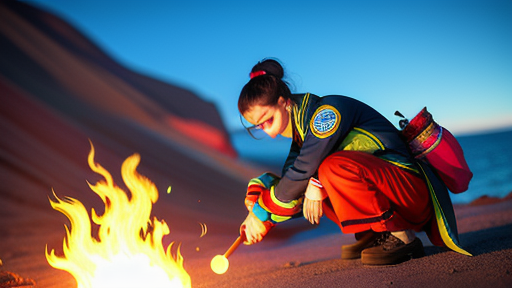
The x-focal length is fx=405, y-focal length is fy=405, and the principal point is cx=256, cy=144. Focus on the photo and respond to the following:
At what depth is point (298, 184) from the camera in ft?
5.42

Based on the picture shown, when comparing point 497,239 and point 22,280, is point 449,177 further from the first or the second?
point 22,280

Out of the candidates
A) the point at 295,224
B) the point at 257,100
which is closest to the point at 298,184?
the point at 257,100

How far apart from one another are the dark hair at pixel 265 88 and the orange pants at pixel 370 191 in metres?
0.36

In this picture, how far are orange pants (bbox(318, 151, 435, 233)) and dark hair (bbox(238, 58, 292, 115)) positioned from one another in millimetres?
365

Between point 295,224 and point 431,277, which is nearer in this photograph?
point 431,277

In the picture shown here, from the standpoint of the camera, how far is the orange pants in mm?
1551

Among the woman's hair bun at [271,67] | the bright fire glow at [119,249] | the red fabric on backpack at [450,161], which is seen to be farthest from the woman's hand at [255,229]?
the red fabric on backpack at [450,161]

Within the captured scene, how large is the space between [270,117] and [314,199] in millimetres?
409

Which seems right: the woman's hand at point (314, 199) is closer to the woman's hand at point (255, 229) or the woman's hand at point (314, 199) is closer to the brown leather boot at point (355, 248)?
the woman's hand at point (255, 229)

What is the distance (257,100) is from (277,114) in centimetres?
11

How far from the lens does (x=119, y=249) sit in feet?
5.59

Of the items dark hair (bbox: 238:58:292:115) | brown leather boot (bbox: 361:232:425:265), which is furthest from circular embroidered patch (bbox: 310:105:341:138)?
brown leather boot (bbox: 361:232:425:265)

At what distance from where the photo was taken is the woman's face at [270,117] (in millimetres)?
1761

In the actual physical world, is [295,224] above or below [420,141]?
below
